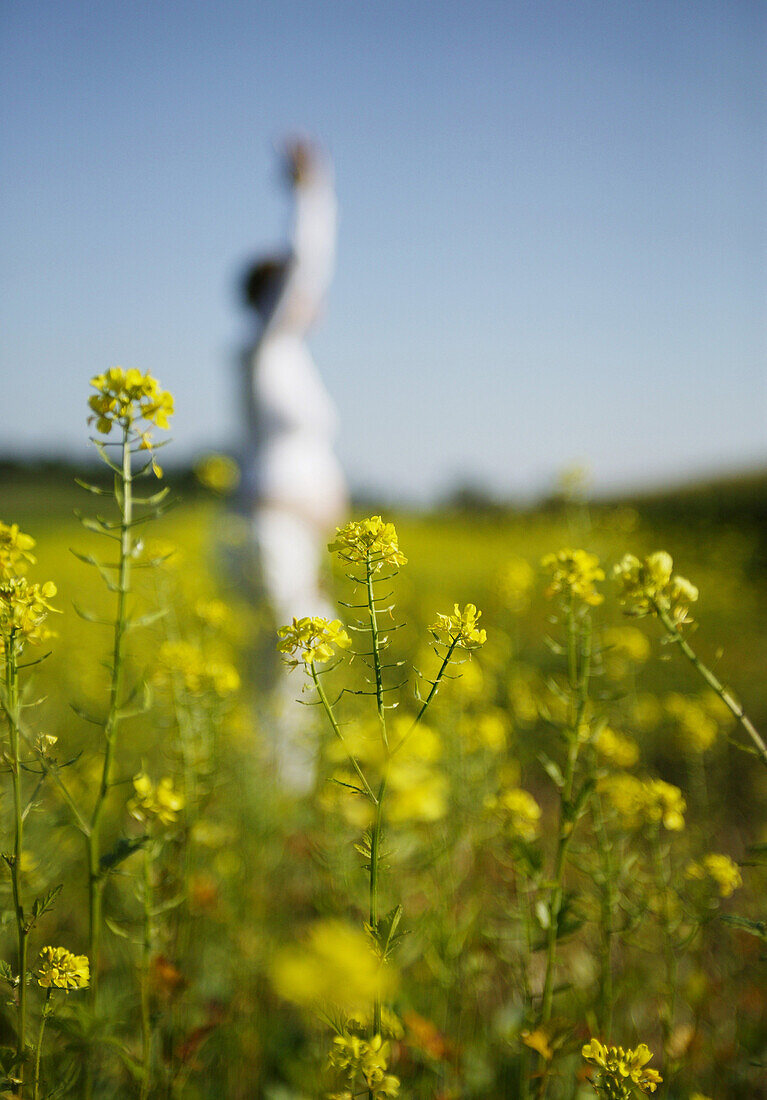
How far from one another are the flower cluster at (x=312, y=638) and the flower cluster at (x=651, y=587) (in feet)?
1.70

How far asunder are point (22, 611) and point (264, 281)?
363cm

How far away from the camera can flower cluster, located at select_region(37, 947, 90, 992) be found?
111 centimetres

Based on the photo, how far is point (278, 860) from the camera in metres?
2.61

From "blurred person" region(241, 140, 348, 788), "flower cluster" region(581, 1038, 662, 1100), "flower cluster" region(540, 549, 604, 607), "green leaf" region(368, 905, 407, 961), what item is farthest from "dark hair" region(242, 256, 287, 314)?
"flower cluster" region(581, 1038, 662, 1100)

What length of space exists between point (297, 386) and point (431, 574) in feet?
15.7

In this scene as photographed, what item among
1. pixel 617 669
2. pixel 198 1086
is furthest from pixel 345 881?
pixel 617 669

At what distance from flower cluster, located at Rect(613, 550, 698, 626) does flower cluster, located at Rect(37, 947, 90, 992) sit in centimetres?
111

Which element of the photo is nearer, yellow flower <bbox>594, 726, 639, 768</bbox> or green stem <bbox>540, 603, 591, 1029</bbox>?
green stem <bbox>540, 603, 591, 1029</bbox>

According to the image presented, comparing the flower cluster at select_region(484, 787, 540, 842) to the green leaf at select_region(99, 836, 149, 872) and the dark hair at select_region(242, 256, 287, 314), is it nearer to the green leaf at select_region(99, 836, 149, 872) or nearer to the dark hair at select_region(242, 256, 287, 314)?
the green leaf at select_region(99, 836, 149, 872)

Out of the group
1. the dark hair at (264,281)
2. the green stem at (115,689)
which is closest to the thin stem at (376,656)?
the green stem at (115,689)

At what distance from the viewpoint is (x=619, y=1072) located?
1.10m

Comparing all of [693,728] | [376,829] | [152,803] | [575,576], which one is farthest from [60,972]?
[693,728]

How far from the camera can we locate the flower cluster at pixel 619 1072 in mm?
1089

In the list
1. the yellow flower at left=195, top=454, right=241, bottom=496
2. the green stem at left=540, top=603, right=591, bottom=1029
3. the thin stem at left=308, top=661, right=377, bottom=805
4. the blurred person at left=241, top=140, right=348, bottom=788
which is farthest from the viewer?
the blurred person at left=241, top=140, right=348, bottom=788
